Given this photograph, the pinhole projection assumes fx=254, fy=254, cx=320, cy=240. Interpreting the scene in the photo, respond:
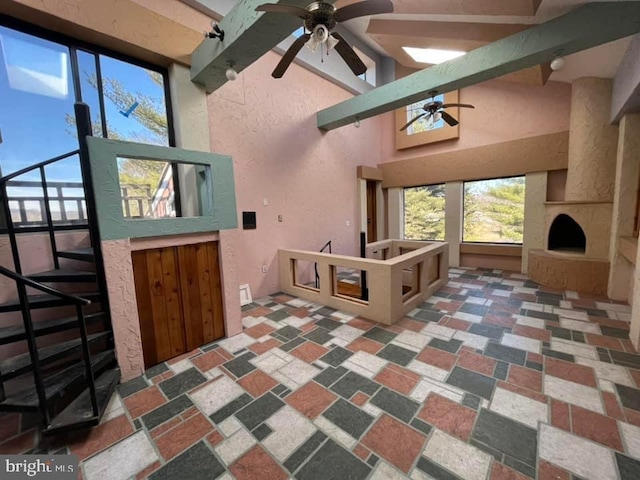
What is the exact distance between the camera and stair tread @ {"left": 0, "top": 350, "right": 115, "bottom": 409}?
5.05 feet

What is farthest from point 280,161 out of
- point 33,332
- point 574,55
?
point 574,55

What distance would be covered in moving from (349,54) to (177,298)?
2781 millimetres

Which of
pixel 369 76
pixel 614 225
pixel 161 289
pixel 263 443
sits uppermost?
pixel 369 76

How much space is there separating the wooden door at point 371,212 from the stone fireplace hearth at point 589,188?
3.63 meters

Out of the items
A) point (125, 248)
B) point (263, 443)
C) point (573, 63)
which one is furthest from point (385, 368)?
point (573, 63)

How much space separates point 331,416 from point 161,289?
1.84m

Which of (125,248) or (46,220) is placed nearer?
(125,248)

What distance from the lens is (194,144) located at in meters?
3.04

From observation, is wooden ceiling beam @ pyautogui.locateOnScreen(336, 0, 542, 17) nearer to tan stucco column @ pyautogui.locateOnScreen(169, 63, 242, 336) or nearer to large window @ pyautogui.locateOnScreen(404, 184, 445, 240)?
tan stucco column @ pyautogui.locateOnScreen(169, 63, 242, 336)

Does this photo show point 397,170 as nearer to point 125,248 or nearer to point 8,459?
point 125,248

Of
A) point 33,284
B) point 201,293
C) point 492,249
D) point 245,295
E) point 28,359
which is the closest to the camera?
point 33,284

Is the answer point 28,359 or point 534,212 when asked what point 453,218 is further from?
A: point 28,359

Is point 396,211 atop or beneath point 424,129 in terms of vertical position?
beneath

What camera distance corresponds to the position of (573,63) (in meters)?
3.47
